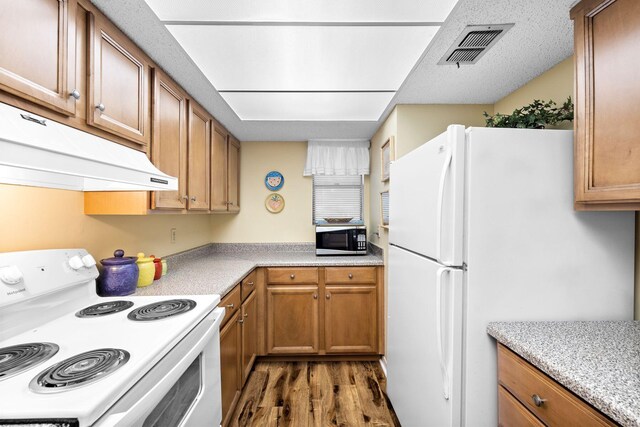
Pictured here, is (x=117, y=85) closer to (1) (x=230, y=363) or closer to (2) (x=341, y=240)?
(1) (x=230, y=363)

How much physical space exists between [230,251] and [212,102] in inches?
67.1

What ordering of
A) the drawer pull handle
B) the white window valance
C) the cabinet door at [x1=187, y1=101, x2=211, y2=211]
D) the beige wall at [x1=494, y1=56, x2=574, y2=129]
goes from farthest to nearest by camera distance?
the white window valance, the cabinet door at [x1=187, y1=101, x2=211, y2=211], the beige wall at [x1=494, y1=56, x2=574, y2=129], the drawer pull handle

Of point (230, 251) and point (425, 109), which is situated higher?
point (425, 109)

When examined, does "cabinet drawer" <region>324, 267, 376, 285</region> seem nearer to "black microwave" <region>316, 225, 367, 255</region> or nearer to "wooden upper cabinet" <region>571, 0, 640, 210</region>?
"black microwave" <region>316, 225, 367, 255</region>

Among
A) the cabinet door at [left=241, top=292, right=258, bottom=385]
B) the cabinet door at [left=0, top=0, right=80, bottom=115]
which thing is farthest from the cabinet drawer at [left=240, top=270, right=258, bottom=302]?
the cabinet door at [left=0, top=0, right=80, bottom=115]

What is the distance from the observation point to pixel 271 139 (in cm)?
335

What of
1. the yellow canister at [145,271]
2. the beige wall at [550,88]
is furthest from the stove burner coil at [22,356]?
the beige wall at [550,88]

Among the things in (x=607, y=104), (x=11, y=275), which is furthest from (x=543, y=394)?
(x=11, y=275)

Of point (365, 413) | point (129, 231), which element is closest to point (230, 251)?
point (129, 231)

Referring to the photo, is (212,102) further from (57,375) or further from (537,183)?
(537,183)

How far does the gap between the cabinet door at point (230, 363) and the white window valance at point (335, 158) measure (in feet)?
5.94

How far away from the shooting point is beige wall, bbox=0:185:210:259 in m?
1.19

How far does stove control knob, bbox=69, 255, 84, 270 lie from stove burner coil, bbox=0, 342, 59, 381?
420mm

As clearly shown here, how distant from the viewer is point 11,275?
104 centimetres
